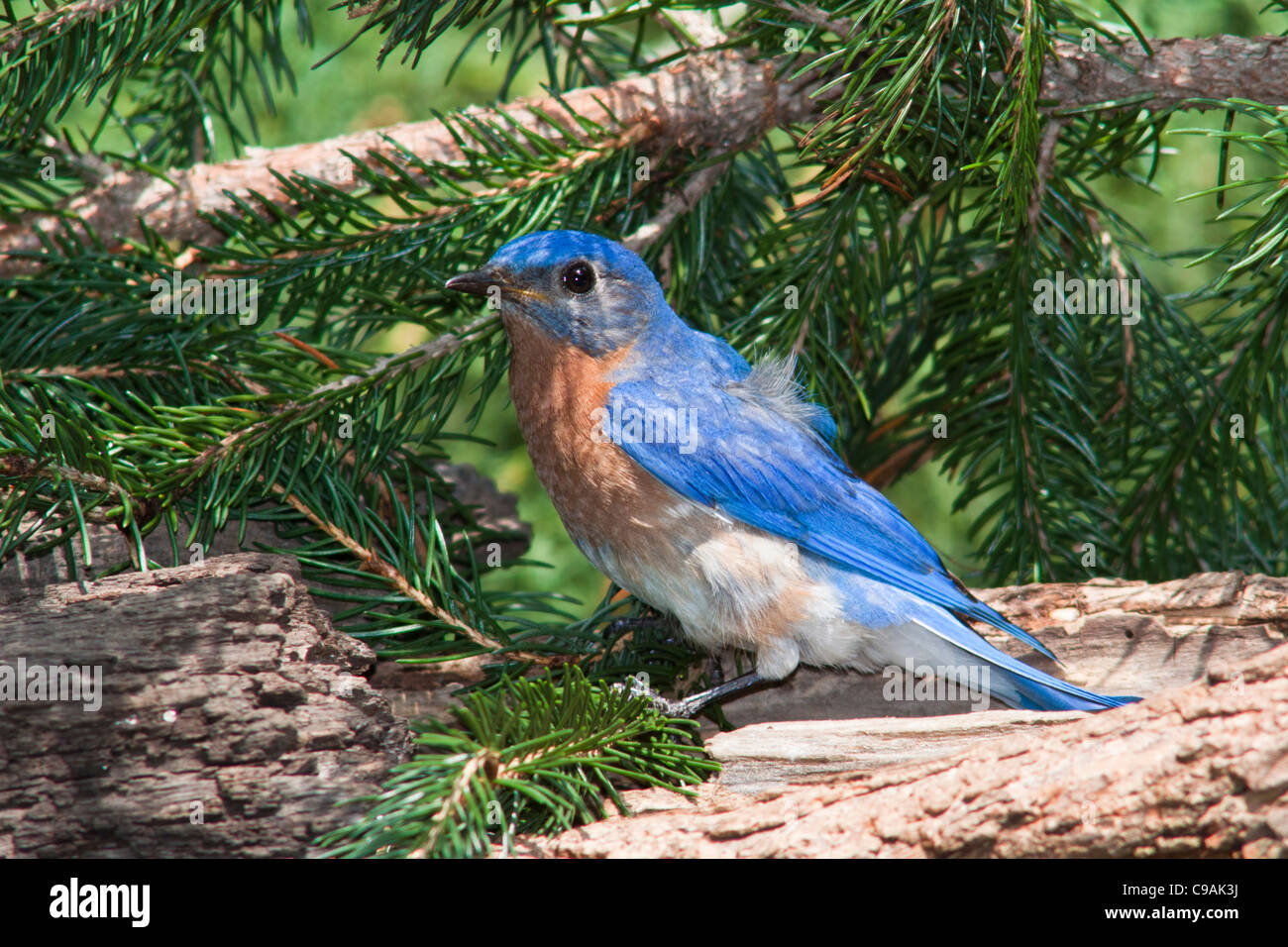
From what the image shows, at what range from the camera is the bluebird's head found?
9.17 feet

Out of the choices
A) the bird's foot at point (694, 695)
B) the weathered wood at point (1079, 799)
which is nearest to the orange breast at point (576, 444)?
the bird's foot at point (694, 695)

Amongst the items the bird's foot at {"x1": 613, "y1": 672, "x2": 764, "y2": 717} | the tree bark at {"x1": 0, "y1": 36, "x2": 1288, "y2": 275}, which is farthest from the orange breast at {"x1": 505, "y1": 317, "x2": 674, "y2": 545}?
the tree bark at {"x1": 0, "y1": 36, "x2": 1288, "y2": 275}

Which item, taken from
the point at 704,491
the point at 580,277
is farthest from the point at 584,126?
the point at 704,491

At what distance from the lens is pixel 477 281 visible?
2758 millimetres

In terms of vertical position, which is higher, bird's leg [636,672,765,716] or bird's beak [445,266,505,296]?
bird's beak [445,266,505,296]

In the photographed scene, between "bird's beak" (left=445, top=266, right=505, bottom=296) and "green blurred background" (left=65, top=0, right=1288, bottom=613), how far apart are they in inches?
82.3

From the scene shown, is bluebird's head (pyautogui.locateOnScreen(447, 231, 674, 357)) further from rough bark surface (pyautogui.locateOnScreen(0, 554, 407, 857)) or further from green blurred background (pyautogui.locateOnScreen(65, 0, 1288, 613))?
green blurred background (pyautogui.locateOnScreen(65, 0, 1288, 613))

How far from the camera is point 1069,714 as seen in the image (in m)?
2.26

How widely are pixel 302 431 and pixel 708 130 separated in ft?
4.15

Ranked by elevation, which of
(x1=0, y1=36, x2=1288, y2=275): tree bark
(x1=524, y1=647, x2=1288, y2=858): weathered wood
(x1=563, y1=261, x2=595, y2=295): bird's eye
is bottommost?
(x1=524, y1=647, x2=1288, y2=858): weathered wood

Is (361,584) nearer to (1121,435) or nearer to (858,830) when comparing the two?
(858,830)

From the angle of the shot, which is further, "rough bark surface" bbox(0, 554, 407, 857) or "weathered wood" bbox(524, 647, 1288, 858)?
"rough bark surface" bbox(0, 554, 407, 857)

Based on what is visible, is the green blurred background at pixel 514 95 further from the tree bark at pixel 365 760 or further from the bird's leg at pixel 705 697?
the tree bark at pixel 365 760

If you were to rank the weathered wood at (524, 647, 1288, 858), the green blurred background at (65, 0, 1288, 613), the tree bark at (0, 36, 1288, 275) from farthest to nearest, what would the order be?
the green blurred background at (65, 0, 1288, 613), the tree bark at (0, 36, 1288, 275), the weathered wood at (524, 647, 1288, 858)
